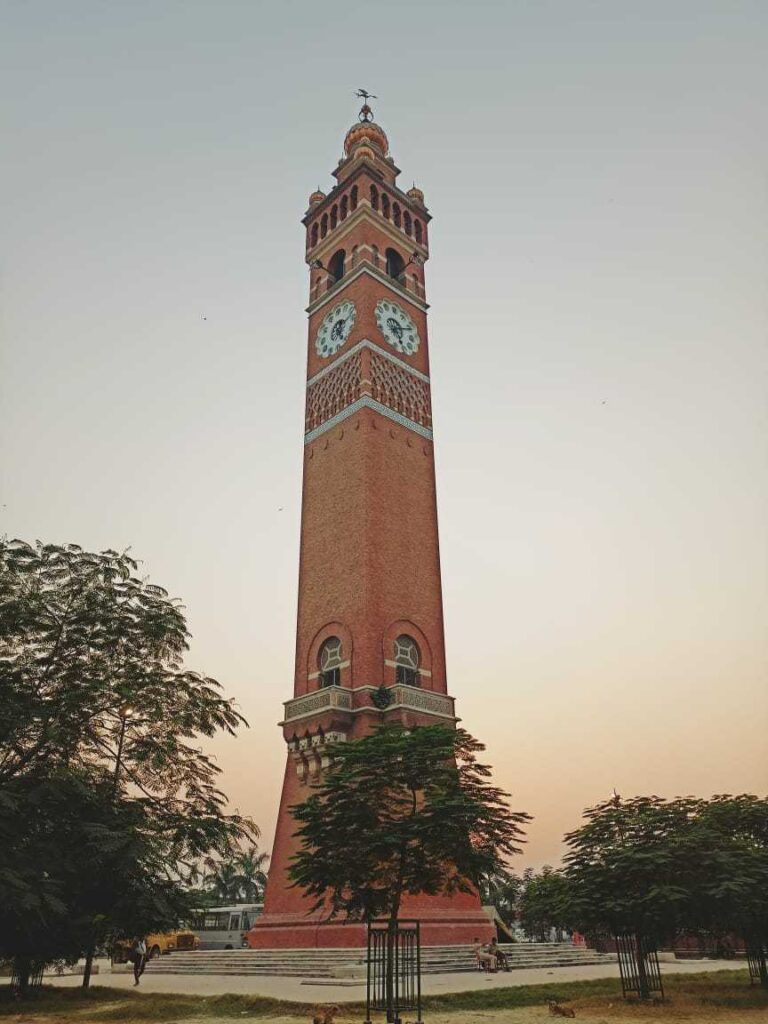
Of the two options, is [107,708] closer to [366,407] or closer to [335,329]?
[366,407]

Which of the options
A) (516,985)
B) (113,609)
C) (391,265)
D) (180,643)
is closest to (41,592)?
(113,609)

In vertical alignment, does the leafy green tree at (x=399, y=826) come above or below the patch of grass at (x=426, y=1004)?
above

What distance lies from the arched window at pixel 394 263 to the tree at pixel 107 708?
1032 inches

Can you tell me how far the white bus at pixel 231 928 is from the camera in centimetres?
4559

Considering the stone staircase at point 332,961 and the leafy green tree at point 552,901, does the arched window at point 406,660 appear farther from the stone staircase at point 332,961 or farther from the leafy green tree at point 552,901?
the leafy green tree at point 552,901

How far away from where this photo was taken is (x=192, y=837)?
66.2 ft

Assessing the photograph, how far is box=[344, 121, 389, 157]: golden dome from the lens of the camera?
1790 inches

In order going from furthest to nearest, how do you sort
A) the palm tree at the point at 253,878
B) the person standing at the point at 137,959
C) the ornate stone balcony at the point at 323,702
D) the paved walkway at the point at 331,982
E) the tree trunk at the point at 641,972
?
the palm tree at the point at 253,878
the ornate stone balcony at the point at 323,702
the person standing at the point at 137,959
the paved walkway at the point at 331,982
the tree trunk at the point at 641,972

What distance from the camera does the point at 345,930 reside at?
25.6m

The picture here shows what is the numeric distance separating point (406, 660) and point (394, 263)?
72.9 ft

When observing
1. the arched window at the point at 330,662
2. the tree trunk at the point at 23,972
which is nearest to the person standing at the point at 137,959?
the tree trunk at the point at 23,972

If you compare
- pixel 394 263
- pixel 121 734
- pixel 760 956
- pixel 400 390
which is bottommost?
pixel 760 956

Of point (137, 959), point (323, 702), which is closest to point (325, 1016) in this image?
point (137, 959)

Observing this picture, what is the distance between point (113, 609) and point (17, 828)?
17.5 ft
